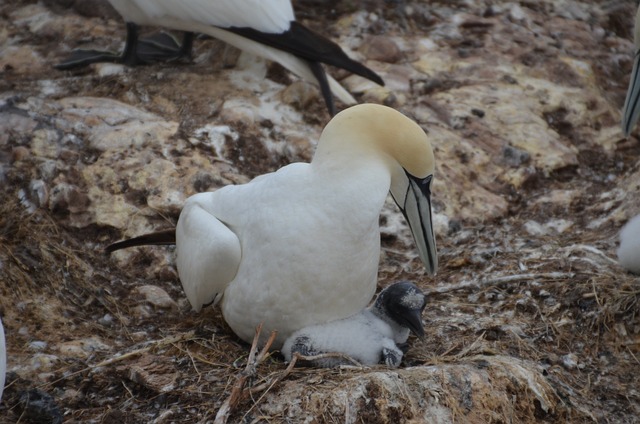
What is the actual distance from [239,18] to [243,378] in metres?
2.79

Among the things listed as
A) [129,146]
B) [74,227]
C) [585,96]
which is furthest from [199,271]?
[585,96]

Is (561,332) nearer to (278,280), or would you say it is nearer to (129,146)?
(278,280)

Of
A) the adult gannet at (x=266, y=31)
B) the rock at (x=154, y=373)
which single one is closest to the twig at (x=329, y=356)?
the rock at (x=154, y=373)

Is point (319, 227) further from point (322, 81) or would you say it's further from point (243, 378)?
point (322, 81)

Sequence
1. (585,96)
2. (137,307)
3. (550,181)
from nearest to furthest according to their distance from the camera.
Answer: (137,307)
(550,181)
(585,96)

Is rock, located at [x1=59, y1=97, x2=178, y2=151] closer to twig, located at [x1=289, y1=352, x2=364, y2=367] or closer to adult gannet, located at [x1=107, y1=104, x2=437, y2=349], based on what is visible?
adult gannet, located at [x1=107, y1=104, x2=437, y2=349]

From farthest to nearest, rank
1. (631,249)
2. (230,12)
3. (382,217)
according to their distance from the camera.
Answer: (230,12), (382,217), (631,249)

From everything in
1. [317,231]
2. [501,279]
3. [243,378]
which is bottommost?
[501,279]

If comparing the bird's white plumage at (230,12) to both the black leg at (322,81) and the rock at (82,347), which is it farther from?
the rock at (82,347)

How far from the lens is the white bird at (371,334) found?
3850 millimetres

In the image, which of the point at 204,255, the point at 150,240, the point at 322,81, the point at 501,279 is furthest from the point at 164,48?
the point at 501,279

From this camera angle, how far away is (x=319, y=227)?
3.72m

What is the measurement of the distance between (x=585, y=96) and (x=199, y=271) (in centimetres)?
328

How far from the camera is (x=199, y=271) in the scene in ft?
13.3
